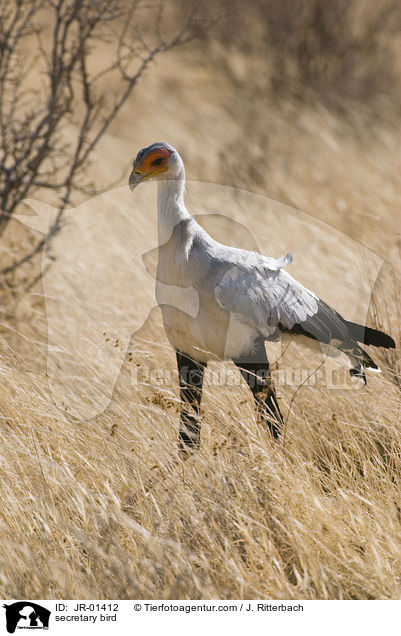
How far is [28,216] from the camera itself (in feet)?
19.1

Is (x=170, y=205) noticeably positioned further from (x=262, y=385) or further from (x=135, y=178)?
(x=262, y=385)

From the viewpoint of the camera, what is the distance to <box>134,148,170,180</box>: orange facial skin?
268 centimetres

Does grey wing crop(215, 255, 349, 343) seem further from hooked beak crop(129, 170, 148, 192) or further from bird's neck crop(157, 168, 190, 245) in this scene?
hooked beak crop(129, 170, 148, 192)

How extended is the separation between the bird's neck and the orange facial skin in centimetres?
8

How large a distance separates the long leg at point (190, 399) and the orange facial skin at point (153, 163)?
815mm

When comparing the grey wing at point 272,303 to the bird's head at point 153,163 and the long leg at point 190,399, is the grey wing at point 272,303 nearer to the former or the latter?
the long leg at point 190,399

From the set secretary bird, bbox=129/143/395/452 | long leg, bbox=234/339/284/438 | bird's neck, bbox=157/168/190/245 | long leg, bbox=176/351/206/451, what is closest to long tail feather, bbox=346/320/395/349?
secretary bird, bbox=129/143/395/452

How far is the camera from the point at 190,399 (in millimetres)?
3109

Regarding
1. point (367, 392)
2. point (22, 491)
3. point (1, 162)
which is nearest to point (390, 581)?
point (367, 392)

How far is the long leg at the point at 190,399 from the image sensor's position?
2.81m

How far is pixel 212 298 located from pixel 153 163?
1.92 ft
